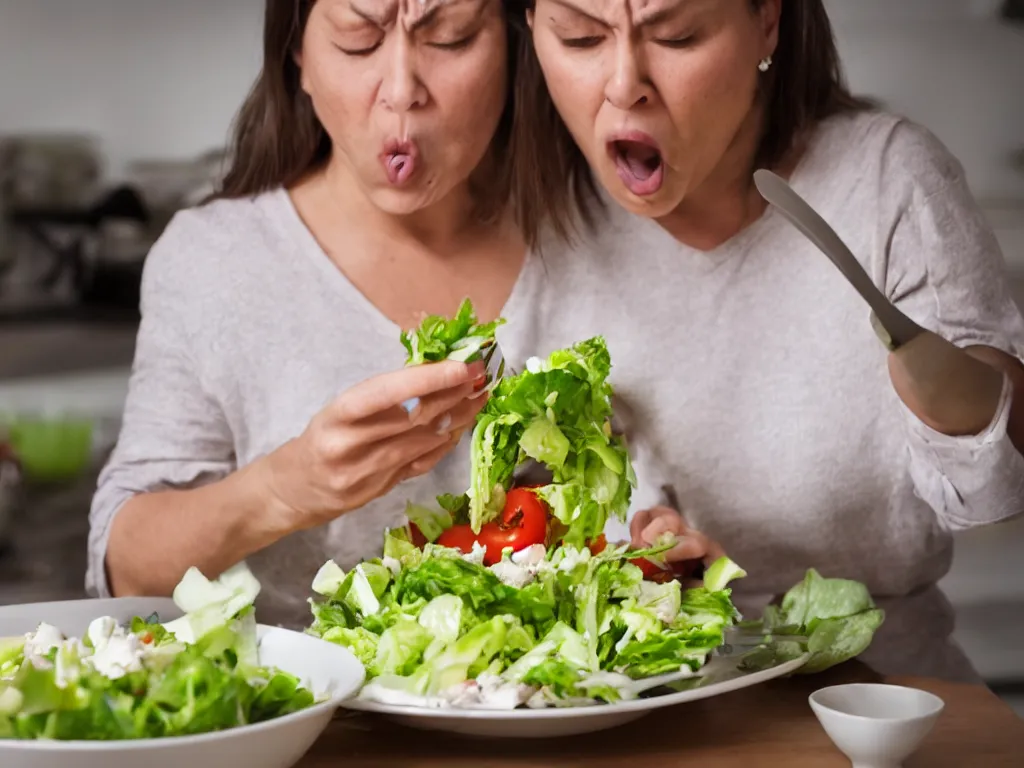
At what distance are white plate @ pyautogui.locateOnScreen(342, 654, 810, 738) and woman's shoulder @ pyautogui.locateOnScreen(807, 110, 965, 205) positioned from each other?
696 millimetres

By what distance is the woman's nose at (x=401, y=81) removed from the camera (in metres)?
1.53

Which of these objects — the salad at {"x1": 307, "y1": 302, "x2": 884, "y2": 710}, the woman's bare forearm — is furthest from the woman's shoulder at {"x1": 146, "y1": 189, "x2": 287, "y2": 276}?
the salad at {"x1": 307, "y1": 302, "x2": 884, "y2": 710}

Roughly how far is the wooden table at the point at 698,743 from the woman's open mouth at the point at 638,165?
62 centimetres

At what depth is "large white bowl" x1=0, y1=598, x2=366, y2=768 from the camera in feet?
2.92

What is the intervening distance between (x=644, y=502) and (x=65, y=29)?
953 mm

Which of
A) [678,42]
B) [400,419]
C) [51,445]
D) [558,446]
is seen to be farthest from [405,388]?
[51,445]

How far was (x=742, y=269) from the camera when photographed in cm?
162

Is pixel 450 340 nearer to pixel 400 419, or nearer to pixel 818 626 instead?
pixel 400 419

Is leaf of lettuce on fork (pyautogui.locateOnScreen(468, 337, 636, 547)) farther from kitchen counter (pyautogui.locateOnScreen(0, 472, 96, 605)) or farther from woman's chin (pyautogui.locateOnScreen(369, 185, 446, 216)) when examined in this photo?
kitchen counter (pyautogui.locateOnScreen(0, 472, 96, 605))

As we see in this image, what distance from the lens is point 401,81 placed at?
5.02 feet

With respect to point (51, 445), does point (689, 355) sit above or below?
above

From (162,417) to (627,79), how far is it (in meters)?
0.71

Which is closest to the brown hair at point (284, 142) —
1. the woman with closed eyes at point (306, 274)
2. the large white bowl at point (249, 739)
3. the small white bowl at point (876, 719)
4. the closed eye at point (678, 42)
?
the woman with closed eyes at point (306, 274)

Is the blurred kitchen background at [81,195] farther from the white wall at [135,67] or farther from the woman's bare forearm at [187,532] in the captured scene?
the woman's bare forearm at [187,532]
